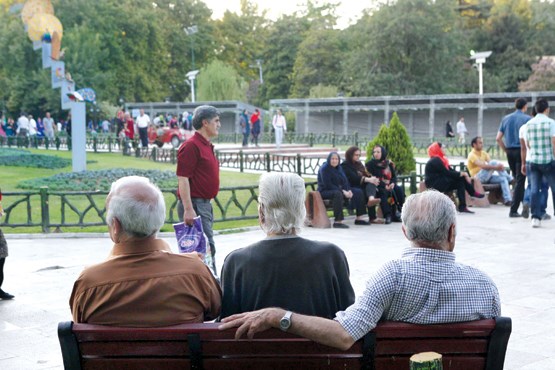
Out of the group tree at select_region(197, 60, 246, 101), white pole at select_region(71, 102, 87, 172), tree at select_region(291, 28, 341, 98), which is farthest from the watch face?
tree at select_region(291, 28, 341, 98)

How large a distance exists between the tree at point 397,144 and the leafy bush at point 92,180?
4303 millimetres

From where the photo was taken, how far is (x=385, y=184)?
12.7 meters

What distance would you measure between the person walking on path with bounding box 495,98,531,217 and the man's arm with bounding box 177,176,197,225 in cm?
701

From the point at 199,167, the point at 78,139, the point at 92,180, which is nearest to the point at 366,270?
the point at 199,167

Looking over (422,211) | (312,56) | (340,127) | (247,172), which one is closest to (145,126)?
(247,172)

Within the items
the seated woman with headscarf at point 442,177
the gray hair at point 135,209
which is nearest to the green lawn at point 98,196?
the seated woman with headscarf at point 442,177

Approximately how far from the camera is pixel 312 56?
2586 inches

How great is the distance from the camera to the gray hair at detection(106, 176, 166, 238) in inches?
141

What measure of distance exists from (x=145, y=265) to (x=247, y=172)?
19468 mm

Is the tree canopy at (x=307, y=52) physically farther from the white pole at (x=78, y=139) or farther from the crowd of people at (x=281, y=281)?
the crowd of people at (x=281, y=281)

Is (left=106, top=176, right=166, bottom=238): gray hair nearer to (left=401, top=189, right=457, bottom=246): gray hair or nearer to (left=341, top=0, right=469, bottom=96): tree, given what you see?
(left=401, top=189, right=457, bottom=246): gray hair

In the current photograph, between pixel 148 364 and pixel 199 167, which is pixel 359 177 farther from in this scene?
pixel 148 364

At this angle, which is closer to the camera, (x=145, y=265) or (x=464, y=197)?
(x=145, y=265)

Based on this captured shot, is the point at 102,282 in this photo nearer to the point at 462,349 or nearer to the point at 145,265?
the point at 145,265
